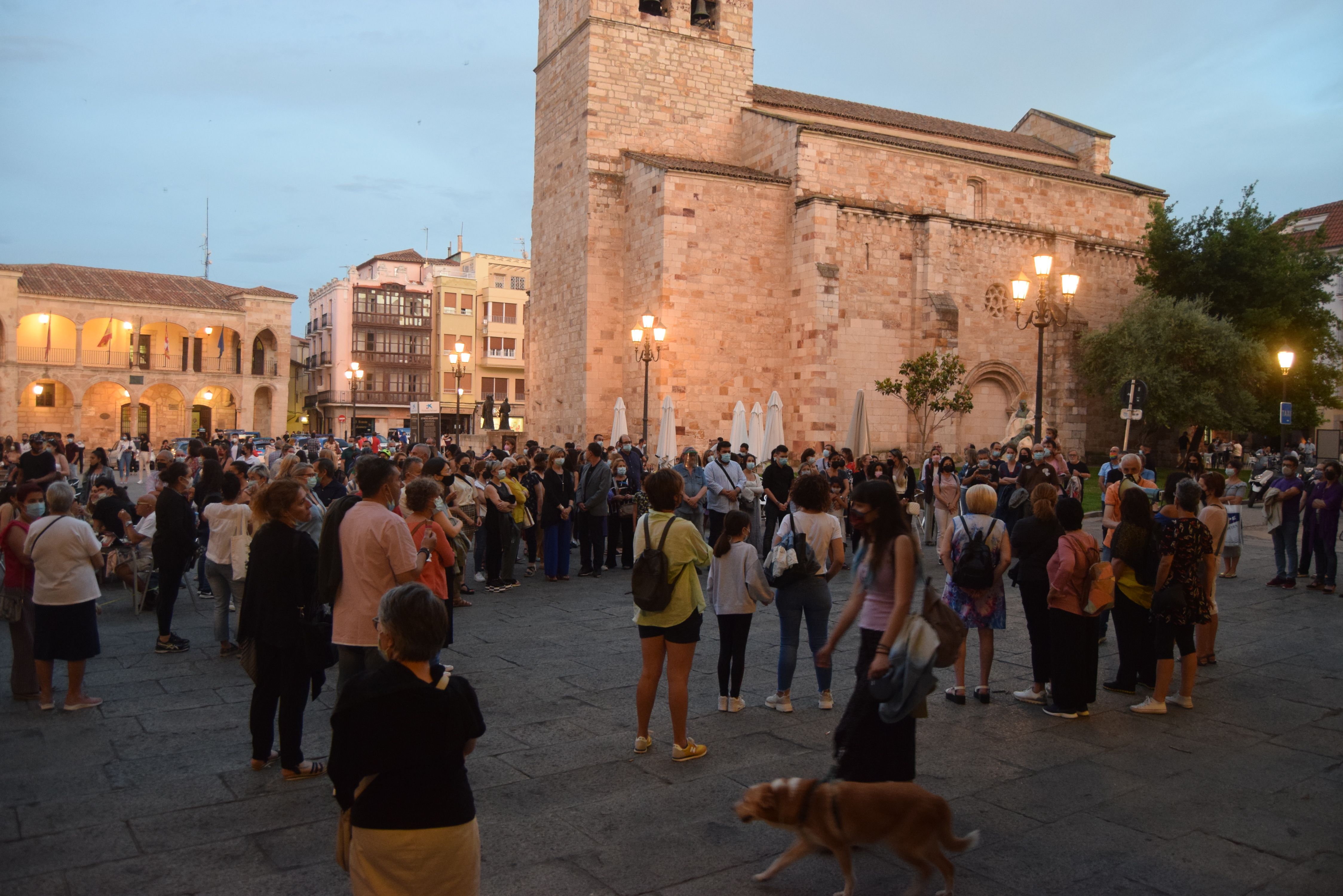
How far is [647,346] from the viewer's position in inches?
846

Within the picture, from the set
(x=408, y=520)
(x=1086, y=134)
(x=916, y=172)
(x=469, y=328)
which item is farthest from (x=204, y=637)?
(x=469, y=328)

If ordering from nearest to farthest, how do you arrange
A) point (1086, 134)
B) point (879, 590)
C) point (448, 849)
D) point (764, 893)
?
point (448, 849), point (764, 893), point (879, 590), point (1086, 134)

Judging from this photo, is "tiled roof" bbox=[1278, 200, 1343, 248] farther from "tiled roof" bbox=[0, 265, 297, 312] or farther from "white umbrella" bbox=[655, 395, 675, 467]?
"tiled roof" bbox=[0, 265, 297, 312]

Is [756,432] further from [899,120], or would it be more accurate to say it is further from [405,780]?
[405,780]

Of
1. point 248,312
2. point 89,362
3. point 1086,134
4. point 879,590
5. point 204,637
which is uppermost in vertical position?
point 1086,134

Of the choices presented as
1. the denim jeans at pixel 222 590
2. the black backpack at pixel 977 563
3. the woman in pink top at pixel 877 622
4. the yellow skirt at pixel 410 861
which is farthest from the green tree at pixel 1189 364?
the yellow skirt at pixel 410 861

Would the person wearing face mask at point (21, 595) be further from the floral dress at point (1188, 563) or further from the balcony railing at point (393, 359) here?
the balcony railing at point (393, 359)

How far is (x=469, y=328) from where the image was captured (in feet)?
182

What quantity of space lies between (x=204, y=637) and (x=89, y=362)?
4349 cm

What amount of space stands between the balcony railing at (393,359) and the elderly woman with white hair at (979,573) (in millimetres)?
52898

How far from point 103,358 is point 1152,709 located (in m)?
49.7

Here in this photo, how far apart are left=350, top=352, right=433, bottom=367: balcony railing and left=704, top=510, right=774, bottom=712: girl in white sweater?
2073 inches

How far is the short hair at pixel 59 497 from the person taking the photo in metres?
6.22

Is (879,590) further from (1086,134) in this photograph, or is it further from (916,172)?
(1086,134)
